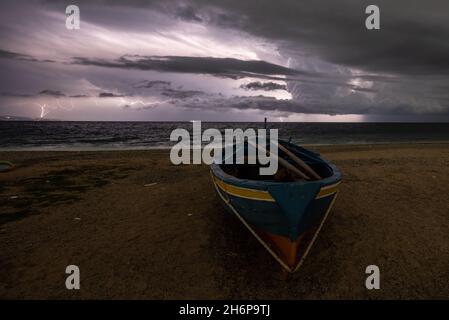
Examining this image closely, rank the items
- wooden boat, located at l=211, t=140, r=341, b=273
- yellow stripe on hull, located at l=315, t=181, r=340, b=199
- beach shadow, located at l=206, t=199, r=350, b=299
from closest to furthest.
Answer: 1. wooden boat, located at l=211, t=140, r=341, b=273
2. beach shadow, located at l=206, t=199, r=350, b=299
3. yellow stripe on hull, located at l=315, t=181, r=340, b=199

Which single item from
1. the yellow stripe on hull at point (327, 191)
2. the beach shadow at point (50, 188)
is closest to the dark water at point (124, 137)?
the beach shadow at point (50, 188)

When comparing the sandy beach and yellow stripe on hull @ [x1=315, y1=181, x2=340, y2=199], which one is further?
yellow stripe on hull @ [x1=315, y1=181, x2=340, y2=199]

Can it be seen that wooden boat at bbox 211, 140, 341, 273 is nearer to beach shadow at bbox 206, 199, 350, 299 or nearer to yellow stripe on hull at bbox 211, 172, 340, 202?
yellow stripe on hull at bbox 211, 172, 340, 202

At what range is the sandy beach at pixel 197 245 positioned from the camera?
194 inches

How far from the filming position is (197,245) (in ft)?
20.6

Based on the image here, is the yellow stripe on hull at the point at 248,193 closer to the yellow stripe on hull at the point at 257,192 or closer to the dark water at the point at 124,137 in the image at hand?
the yellow stripe on hull at the point at 257,192

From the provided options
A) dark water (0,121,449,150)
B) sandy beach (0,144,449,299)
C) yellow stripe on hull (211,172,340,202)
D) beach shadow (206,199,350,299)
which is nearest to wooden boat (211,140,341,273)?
yellow stripe on hull (211,172,340,202)

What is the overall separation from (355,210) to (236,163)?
11.9 ft

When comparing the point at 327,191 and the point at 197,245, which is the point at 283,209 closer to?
the point at 327,191

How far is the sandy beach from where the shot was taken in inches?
194

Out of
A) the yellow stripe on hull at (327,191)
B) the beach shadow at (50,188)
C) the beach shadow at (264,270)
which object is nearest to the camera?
the beach shadow at (264,270)
